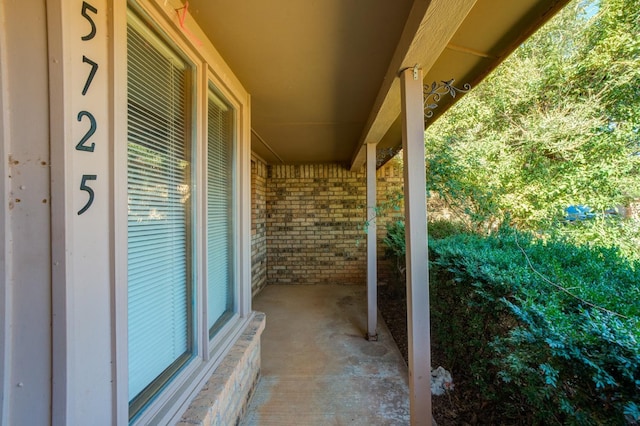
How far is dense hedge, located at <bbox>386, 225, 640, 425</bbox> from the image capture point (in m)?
0.89

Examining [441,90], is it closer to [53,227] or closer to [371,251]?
[371,251]

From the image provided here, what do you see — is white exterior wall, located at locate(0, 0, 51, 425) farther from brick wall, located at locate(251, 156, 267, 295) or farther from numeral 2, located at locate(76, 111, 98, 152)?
brick wall, located at locate(251, 156, 267, 295)

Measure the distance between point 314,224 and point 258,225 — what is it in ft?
4.00

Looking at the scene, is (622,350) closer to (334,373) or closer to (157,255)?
(157,255)

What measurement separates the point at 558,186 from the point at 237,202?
5322mm

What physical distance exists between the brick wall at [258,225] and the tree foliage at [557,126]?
121 inches

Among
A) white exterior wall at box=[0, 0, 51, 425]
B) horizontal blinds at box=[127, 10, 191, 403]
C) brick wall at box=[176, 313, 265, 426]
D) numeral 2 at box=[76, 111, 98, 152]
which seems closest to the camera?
white exterior wall at box=[0, 0, 51, 425]

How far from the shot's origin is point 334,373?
254cm

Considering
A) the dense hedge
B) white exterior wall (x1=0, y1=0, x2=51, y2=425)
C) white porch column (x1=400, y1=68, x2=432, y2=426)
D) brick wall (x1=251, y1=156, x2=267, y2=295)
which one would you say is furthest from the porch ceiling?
brick wall (x1=251, y1=156, x2=267, y2=295)

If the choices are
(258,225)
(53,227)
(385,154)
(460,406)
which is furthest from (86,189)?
(258,225)

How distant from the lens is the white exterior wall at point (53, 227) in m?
0.71

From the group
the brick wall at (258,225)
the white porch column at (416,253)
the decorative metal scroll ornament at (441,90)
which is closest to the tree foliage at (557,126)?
the decorative metal scroll ornament at (441,90)

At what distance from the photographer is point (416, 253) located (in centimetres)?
164

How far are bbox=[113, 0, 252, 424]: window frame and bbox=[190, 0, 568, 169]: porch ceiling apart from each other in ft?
0.56
